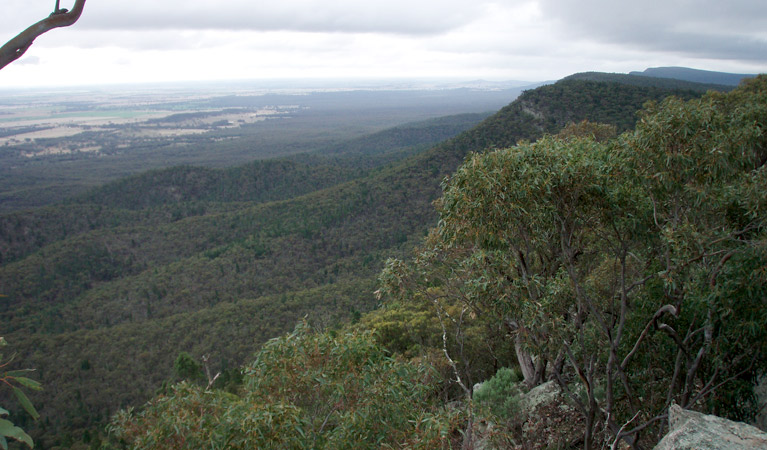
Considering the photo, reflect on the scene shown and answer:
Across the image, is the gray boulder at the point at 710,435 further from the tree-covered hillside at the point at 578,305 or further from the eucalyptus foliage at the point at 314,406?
the eucalyptus foliage at the point at 314,406

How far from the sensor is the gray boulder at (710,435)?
3.99m

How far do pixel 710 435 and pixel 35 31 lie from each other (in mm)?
5927

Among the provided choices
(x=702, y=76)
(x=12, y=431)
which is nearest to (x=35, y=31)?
(x=12, y=431)

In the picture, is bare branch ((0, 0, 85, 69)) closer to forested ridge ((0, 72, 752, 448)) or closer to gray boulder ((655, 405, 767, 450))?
gray boulder ((655, 405, 767, 450))

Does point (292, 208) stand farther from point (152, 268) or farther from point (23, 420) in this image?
point (23, 420)

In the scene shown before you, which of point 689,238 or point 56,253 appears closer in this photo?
point 689,238

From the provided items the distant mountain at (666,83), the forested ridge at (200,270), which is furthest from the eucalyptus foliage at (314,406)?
the distant mountain at (666,83)

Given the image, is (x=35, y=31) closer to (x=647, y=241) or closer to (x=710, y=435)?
(x=710, y=435)

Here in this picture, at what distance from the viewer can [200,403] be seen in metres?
5.24

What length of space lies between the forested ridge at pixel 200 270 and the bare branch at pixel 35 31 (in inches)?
796

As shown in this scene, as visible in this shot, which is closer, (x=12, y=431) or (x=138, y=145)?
(x=12, y=431)

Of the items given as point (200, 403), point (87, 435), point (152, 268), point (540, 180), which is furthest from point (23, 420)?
point (540, 180)

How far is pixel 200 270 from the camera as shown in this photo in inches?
1735

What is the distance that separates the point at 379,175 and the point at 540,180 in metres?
51.9
